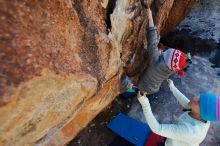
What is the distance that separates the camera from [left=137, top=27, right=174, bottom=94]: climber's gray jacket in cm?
437


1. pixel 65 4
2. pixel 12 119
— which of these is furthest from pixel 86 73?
pixel 12 119

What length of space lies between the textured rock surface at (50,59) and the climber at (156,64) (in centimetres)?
80

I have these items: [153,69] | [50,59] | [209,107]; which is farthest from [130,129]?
[50,59]

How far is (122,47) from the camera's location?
4020 millimetres

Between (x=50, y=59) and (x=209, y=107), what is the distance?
5.44 feet

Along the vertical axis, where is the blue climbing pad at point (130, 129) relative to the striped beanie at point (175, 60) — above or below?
below

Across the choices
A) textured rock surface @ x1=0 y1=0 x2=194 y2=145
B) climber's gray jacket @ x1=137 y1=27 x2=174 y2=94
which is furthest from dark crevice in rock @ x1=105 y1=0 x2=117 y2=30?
climber's gray jacket @ x1=137 y1=27 x2=174 y2=94

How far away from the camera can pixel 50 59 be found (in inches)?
99.6

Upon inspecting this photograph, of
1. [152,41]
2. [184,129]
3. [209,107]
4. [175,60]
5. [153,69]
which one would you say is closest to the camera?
[209,107]

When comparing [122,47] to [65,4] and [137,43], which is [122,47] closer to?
[137,43]

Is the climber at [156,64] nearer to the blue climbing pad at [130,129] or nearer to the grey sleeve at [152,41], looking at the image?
the grey sleeve at [152,41]

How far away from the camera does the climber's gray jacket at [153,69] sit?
437 cm

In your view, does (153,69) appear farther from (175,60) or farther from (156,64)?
(175,60)

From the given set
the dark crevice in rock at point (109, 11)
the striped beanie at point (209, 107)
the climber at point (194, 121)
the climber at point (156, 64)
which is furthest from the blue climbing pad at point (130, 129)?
the dark crevice in rock at point (109, 11)
